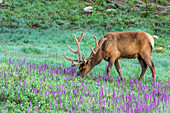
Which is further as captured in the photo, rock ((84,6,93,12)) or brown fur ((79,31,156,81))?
rock ((84,6,93,12))

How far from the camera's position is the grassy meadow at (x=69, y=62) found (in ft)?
19.5

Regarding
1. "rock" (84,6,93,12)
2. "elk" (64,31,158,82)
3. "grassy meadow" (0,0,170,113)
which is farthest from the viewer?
"rock" (84,6,93,12)

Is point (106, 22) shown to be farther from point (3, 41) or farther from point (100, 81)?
point (100, 81)

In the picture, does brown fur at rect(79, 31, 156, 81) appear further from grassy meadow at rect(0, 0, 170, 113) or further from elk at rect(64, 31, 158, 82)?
grassy meadow at rect(0, 0, 170, 113)

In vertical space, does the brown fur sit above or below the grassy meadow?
above

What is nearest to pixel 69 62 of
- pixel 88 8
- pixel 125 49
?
pixel 125 49

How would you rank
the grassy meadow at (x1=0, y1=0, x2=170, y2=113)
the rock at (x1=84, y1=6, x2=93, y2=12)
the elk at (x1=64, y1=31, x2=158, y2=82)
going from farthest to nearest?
the rock at (x1=84, y1=6, x2=93, y2=12) → the elk at (x1=64, y1=31, x2=158, y2=82) → the grassy meadow at (x1=0, y1=0, x2=170, y2=113)

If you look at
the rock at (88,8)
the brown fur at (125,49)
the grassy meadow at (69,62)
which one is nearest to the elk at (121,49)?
the brown fur at (125,49)

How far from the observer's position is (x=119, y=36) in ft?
29.8

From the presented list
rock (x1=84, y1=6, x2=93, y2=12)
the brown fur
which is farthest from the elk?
rock (x1=84, y1=6, x2=93, y2=12)

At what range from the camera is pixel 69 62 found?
35.1ft

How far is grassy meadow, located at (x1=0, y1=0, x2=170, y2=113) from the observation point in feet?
19.5

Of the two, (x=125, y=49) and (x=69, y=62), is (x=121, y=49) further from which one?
(x=69, y=62)

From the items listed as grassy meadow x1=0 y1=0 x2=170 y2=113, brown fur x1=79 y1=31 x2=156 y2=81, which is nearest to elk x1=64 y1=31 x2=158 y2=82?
brown fur x1=79 y1=31 x2=156 y2=81
